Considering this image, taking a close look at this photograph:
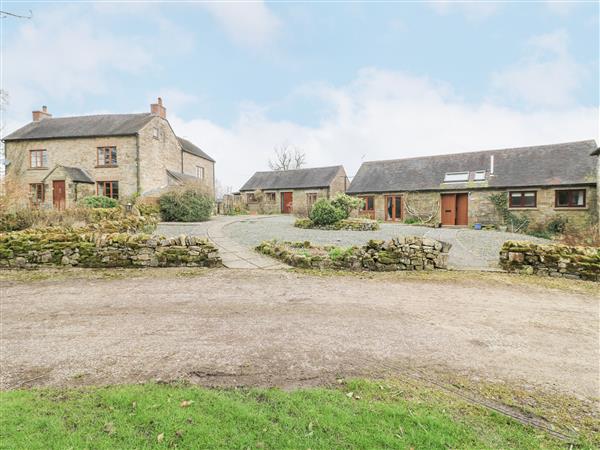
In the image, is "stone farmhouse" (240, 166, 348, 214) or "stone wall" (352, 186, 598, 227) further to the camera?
"stone farmhouse" (240, 166, 348, 214)

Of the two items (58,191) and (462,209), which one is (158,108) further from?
(462,209)

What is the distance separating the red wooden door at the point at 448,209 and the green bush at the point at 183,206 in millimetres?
17786

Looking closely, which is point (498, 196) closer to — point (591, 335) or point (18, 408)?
point (591, 335)

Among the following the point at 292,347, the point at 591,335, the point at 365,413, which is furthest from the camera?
the point at 591,335

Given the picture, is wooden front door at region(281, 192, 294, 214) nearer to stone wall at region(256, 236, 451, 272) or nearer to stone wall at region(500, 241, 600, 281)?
stone wall at region(256, 236, 451, 272)

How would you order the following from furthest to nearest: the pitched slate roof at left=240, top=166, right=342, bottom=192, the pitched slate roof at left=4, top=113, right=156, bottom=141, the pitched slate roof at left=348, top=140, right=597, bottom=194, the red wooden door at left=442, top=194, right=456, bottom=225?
the pitched slate roof at left=240, top=166, right=342, bottom=192 < the pitched slate roof at left=4, top=113, right=156, bottom=141 < the red wooden door at left=442, top=194, right=456, bottom=225 < the pitched slate roof at left=348, top=140, right=597, bottom=194

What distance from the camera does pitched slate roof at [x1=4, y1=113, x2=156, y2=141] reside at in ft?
82.5

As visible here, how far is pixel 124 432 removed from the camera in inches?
91.9

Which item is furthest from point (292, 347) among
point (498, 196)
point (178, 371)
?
point (498, 196)

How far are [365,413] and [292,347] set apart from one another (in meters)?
1.41

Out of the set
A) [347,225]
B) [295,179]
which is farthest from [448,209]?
[295,179]

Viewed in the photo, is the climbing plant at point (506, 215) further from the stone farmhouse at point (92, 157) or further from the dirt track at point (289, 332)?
the stone farmhouse at point (92, 157)

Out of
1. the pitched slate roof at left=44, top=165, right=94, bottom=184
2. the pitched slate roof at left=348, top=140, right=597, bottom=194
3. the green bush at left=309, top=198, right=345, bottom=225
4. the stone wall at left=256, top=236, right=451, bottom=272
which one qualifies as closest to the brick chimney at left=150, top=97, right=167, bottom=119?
the pitched slate roof at left=44, top=165, right=94, bottom=184

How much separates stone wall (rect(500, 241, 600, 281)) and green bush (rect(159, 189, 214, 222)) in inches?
715
